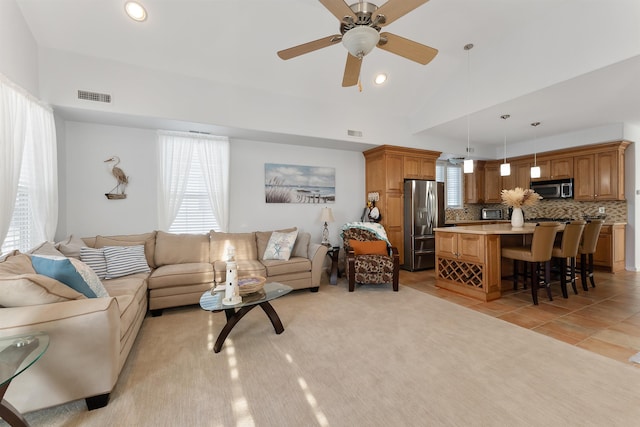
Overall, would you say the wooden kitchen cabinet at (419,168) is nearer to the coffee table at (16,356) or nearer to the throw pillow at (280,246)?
the throw pillow at (280,246)

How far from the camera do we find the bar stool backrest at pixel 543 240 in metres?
3.26

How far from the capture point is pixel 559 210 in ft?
19.4

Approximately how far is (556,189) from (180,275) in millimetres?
7182

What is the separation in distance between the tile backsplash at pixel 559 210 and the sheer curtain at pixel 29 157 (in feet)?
24.4

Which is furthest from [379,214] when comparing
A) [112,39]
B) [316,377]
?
[112,39]

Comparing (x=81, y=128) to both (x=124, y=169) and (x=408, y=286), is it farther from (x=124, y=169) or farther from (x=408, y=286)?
(x=408, y=286)

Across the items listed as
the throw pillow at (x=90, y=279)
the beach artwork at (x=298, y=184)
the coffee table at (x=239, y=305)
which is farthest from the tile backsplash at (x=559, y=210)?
the throw pillow at (x=90, y=279)

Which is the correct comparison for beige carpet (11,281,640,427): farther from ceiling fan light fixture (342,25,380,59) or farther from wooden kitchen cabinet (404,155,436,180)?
wooden kitchen cabinet (404,155,436,180)

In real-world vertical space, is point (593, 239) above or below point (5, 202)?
below

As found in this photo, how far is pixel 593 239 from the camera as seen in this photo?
3.94m

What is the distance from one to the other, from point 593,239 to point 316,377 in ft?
15.0

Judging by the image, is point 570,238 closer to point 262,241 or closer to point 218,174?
point 262,241

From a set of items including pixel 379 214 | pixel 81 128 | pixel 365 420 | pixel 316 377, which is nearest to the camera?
pixel 365 420

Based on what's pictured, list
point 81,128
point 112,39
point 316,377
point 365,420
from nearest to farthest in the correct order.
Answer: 1. point 365,420
2. point 316,377
3. point 112,39
4. point 81,128
